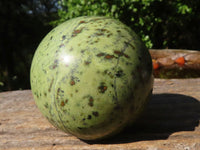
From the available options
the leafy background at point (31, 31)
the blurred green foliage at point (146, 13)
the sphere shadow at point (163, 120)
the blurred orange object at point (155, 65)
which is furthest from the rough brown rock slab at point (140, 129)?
the leafy background at point (31, 31)

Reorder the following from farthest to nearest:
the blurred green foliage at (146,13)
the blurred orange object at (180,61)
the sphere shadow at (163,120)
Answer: the blurred orange object at (180,61), the blurred green foliage at (146,13), the sphere shadow at (163,120)

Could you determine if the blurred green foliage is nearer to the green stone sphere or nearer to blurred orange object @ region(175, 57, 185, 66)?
blurred orange object @ region(175, 57, 185, 66)

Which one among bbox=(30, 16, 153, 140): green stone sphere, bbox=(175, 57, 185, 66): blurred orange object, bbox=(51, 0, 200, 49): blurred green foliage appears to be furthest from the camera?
bbox=(175, 57, 185, 66): blurred orange object

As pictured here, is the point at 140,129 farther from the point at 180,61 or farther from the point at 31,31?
the point at 31,31

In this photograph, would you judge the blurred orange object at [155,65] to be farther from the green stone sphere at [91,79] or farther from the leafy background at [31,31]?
the green stone sphere at [91,79]

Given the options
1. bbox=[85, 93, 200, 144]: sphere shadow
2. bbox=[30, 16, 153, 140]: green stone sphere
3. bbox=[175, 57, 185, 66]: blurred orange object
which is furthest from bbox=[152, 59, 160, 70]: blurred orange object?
bbox=[30, 16, 153, 140]: green stone sphere

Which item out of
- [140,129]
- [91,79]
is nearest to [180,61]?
[140,129]
